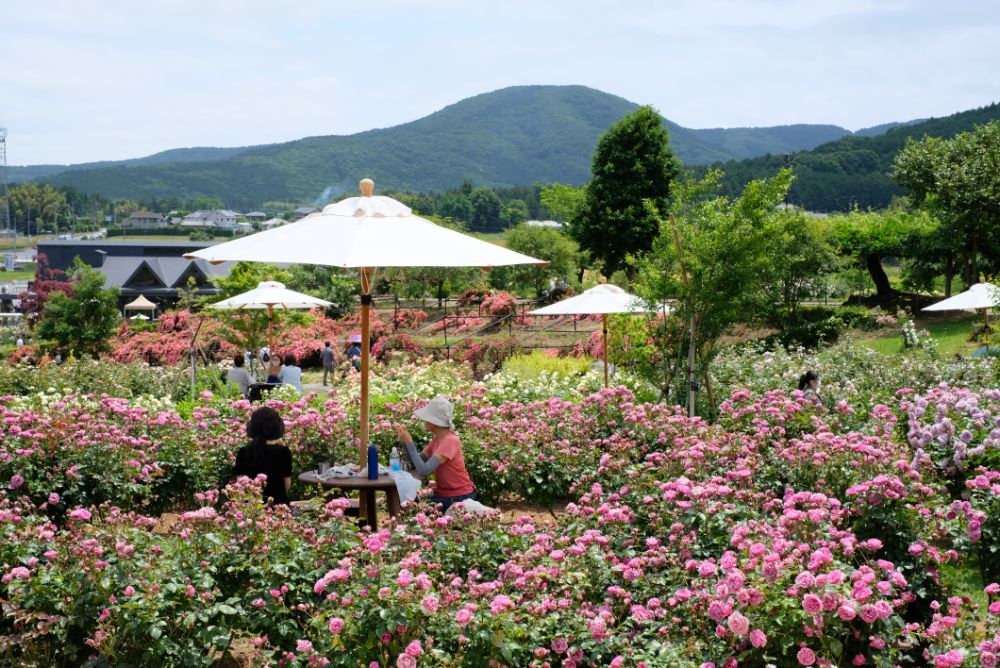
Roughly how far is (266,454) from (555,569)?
271cm

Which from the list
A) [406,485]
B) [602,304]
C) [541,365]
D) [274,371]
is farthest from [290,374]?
[406,485]

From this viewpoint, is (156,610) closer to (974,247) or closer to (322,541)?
(322,541)

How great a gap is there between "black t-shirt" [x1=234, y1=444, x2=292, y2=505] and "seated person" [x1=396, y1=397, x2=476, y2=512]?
782mm

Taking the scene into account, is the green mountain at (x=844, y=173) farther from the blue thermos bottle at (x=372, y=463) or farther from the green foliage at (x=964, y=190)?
the blue thermos bottle at (x=372, y=463)

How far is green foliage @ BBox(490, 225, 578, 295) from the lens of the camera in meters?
36.5

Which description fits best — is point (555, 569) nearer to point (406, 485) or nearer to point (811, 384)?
point (406, 485)

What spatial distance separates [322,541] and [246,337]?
17.1 metres

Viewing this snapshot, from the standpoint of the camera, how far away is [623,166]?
36438mm

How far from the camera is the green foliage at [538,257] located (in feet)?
120

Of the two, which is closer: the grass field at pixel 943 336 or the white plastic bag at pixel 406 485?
the white plastic bag at pixel 406 485

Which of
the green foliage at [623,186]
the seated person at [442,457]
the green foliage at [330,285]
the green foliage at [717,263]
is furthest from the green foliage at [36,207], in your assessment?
the seated person at [442,457]

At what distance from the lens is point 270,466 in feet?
19.5

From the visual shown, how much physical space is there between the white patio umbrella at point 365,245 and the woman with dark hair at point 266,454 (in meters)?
0.59

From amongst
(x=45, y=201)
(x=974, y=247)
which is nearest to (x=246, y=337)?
(x=974, y=247)
